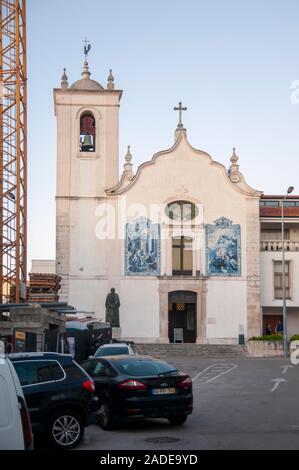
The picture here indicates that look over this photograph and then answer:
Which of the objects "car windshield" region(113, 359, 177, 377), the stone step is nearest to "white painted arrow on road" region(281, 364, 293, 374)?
the stone step

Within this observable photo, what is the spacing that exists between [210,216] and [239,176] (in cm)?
336

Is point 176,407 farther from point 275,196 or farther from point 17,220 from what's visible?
point 275,196

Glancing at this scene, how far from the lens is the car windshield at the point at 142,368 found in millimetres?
15992

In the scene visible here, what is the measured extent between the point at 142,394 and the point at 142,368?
31.2 inches

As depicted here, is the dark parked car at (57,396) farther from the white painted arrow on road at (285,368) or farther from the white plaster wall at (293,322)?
the white plaster wall at (293,322)

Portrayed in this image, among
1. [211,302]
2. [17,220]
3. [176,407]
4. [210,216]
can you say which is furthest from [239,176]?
[176,407]

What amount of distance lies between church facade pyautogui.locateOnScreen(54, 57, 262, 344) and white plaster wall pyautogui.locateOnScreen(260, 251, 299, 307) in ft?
4.41

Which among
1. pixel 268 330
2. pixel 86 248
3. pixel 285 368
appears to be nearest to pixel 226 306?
pixel 268 330

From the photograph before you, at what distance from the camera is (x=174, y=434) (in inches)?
589

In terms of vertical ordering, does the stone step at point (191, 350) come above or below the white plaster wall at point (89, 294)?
below

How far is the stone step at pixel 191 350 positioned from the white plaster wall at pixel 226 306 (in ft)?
7.87

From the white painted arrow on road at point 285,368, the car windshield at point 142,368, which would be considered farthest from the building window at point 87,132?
the car windshield at point 142,368

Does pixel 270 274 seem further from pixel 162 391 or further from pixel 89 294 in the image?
pixel 162 391
